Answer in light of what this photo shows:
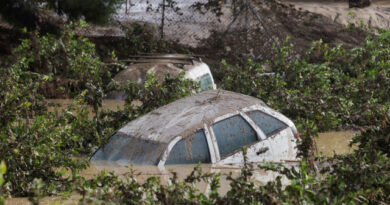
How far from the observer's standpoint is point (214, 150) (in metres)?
8.98

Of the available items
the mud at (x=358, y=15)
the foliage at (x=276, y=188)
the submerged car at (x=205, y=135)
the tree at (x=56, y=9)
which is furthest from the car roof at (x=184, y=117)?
the mud at (x=358, y=15)

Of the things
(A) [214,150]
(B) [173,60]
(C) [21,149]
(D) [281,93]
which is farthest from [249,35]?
(C) [21,149]

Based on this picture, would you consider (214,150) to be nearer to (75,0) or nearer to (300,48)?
(75,0)

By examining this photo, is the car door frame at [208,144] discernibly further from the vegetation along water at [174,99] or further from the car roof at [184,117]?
the vegetation along water at [174,99]

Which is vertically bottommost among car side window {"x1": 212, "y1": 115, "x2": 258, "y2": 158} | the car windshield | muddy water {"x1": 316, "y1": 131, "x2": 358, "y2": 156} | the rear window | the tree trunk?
muddy water {"x1": 316, "y1": 131, "x2": 358, "y2": 156}

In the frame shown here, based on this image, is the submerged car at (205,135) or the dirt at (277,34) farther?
the dirt at (277,34)

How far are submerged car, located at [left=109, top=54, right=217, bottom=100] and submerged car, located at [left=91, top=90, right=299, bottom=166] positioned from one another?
5.67 metres

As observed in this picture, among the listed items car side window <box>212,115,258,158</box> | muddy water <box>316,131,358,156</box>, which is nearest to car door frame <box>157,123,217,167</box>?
car side window <box>212,115,258,158</box>

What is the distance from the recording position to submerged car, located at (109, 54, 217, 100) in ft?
51.6

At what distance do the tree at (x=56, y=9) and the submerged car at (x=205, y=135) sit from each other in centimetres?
918

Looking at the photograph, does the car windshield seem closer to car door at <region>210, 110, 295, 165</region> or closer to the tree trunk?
car door at <region>210, 110, 295, 165</region>

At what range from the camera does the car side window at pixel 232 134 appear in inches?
358

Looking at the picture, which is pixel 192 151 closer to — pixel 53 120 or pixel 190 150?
pixel 190 150

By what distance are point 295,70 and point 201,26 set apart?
8.49 meters
